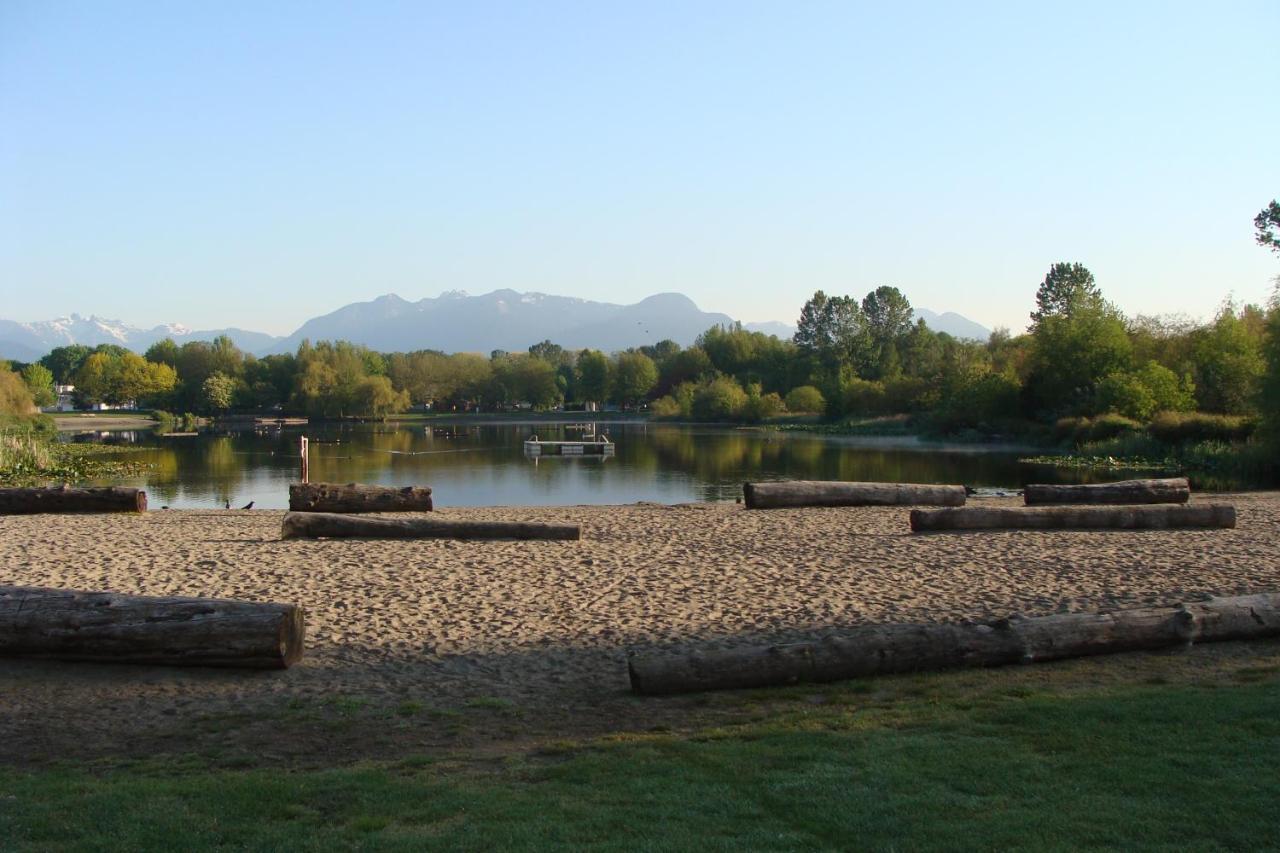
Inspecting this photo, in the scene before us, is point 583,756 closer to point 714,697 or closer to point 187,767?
point 714,697

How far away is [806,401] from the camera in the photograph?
4680 inches

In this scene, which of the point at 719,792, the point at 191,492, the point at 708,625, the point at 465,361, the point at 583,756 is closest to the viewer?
the point at 719,792

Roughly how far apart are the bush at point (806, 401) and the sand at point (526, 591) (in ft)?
317

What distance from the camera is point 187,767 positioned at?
6.74m

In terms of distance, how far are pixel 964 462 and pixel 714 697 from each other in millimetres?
47297

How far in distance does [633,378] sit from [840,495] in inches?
5100

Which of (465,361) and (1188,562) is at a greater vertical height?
(465,361)

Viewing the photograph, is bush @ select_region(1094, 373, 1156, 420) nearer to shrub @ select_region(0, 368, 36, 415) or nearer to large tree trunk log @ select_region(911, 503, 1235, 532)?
large tree trunk log @ select_region(911, 503, 1235, 532)

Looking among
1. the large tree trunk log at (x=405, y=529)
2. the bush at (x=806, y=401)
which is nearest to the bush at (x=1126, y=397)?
the large tree trunk log at (x=405, y=529)

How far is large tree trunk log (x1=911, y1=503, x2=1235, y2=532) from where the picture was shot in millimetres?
18750

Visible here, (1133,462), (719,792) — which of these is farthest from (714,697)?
(1133,462)

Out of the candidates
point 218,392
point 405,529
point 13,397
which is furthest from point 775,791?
point 218,392

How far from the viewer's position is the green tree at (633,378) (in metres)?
153

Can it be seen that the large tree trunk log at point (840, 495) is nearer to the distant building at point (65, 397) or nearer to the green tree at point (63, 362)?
the distant building at point (65, 397)
